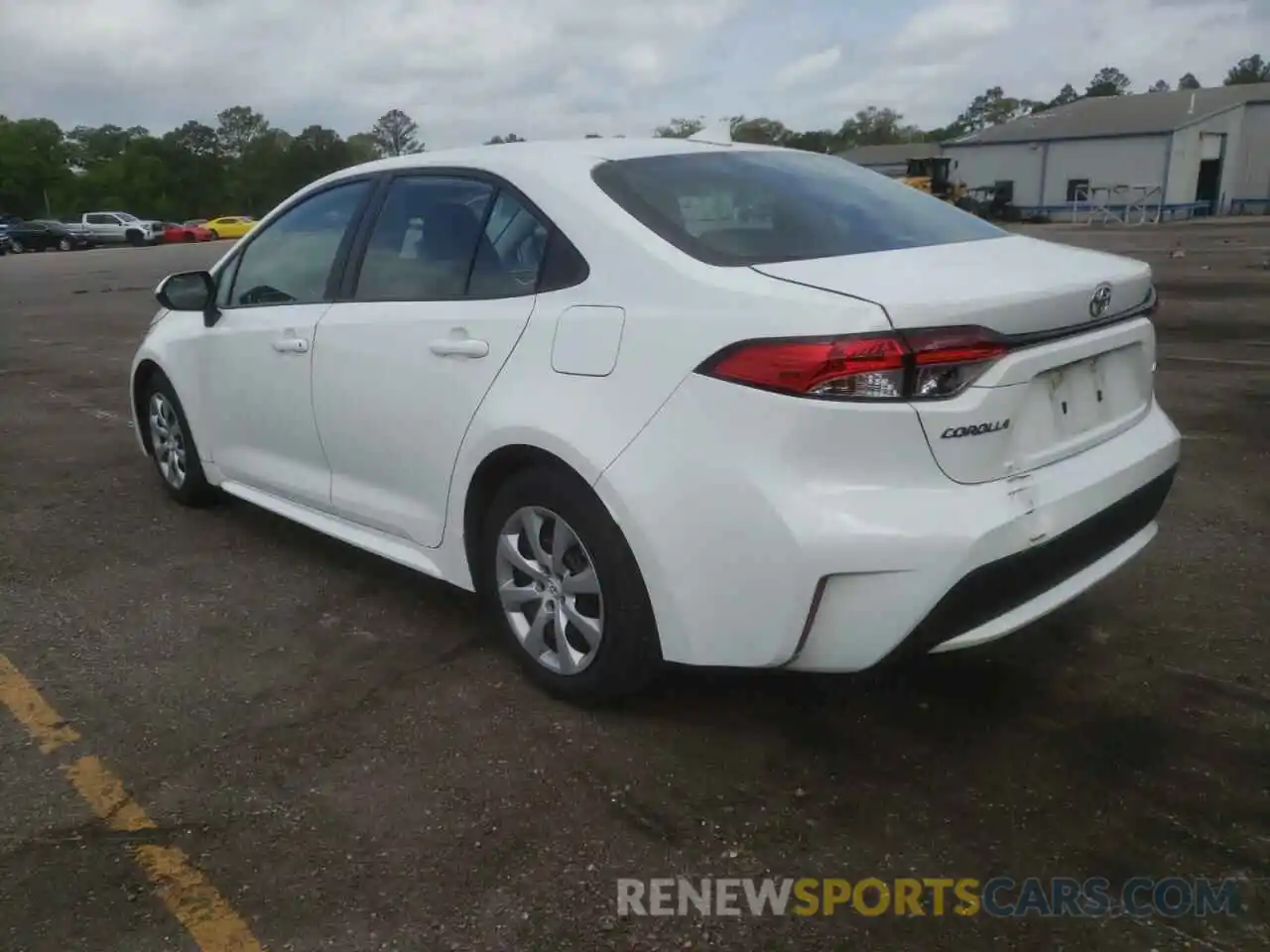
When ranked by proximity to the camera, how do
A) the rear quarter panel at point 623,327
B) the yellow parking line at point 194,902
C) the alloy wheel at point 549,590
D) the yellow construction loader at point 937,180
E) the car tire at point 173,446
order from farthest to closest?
1. the yellow construction loader at point 937,180
2. the car tire at point 173,446
3. the alloy wheel at point 549,590
4. the rear quarter panel at point 623,327
5. the yellow parking line at point 194,902

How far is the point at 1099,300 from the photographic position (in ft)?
9.48

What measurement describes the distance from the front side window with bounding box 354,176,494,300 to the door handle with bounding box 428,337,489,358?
7.0 inches

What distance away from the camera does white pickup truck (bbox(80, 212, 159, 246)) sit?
47656mm

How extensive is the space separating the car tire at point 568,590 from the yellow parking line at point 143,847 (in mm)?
1121

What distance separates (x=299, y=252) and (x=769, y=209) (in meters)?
2.03

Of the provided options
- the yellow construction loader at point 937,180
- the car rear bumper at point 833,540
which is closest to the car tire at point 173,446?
the car rear bumper at point 833,540

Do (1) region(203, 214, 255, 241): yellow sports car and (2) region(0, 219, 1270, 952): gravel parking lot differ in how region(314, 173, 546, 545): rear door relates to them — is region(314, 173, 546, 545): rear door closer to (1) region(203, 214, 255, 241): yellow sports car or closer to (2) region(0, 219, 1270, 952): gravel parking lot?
(2) region(0, 219, 1270, 952): gravel parking lot

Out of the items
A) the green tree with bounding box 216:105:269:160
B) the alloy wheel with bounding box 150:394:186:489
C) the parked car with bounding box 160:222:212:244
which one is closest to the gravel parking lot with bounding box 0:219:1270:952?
the alloy wheel with bounding box 150:394:186:489

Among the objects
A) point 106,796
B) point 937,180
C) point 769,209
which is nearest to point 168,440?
point 106,796

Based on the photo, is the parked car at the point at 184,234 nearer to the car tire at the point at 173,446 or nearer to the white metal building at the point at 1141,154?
the white metal building at the point at 1141,154

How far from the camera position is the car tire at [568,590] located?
2908 mm

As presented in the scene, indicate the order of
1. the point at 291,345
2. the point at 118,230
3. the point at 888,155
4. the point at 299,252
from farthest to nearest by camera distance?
the point at 888,155 → the point at 118,230 → the point at 299,252 → the point at 291,345

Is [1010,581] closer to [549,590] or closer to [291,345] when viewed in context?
[549,590]

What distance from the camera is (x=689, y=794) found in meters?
2.79
